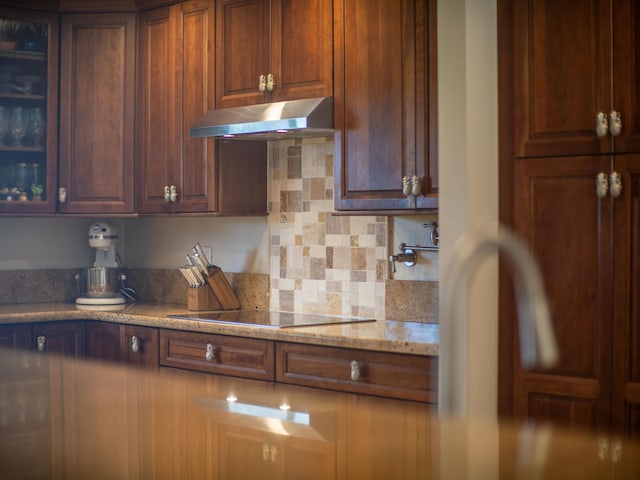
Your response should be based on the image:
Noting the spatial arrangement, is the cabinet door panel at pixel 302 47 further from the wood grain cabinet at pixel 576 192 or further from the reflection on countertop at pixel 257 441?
the reflection on countertop at pixel 257 441

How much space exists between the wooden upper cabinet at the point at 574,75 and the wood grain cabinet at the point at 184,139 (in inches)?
59.9

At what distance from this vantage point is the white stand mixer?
15.1ft

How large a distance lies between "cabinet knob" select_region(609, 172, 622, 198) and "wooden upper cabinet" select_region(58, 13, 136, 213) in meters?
2.46

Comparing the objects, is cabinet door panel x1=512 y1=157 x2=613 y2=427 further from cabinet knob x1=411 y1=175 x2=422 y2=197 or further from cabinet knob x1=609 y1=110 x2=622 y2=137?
cabinet knob x1=411 y1=175 x2=422 y2=197

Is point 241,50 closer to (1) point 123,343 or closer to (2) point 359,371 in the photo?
(1) point 123,343

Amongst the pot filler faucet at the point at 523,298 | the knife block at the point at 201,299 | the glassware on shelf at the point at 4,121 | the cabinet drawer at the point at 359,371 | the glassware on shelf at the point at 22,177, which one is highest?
the glassware on shelf at the point at 4,121

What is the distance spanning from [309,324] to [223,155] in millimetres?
954

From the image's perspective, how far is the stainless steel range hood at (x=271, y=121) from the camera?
3635mm

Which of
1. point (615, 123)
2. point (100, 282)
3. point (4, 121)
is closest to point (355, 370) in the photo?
point (615, 123)

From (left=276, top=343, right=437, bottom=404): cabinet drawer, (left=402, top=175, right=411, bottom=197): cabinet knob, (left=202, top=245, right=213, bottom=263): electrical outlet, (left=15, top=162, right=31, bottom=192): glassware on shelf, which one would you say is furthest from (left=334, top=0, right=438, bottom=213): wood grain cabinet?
(left=15, top=162, right=31, bottom=192): glassware on shelf

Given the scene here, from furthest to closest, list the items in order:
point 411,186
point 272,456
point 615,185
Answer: point 411,186 → point 615,185 → point 272,456

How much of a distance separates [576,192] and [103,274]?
2616mm

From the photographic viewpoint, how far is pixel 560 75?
3012mm

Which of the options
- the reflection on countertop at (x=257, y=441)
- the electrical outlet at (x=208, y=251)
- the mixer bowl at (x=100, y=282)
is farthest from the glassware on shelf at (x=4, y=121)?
the reflection on countertop at (x=257, y=441)
